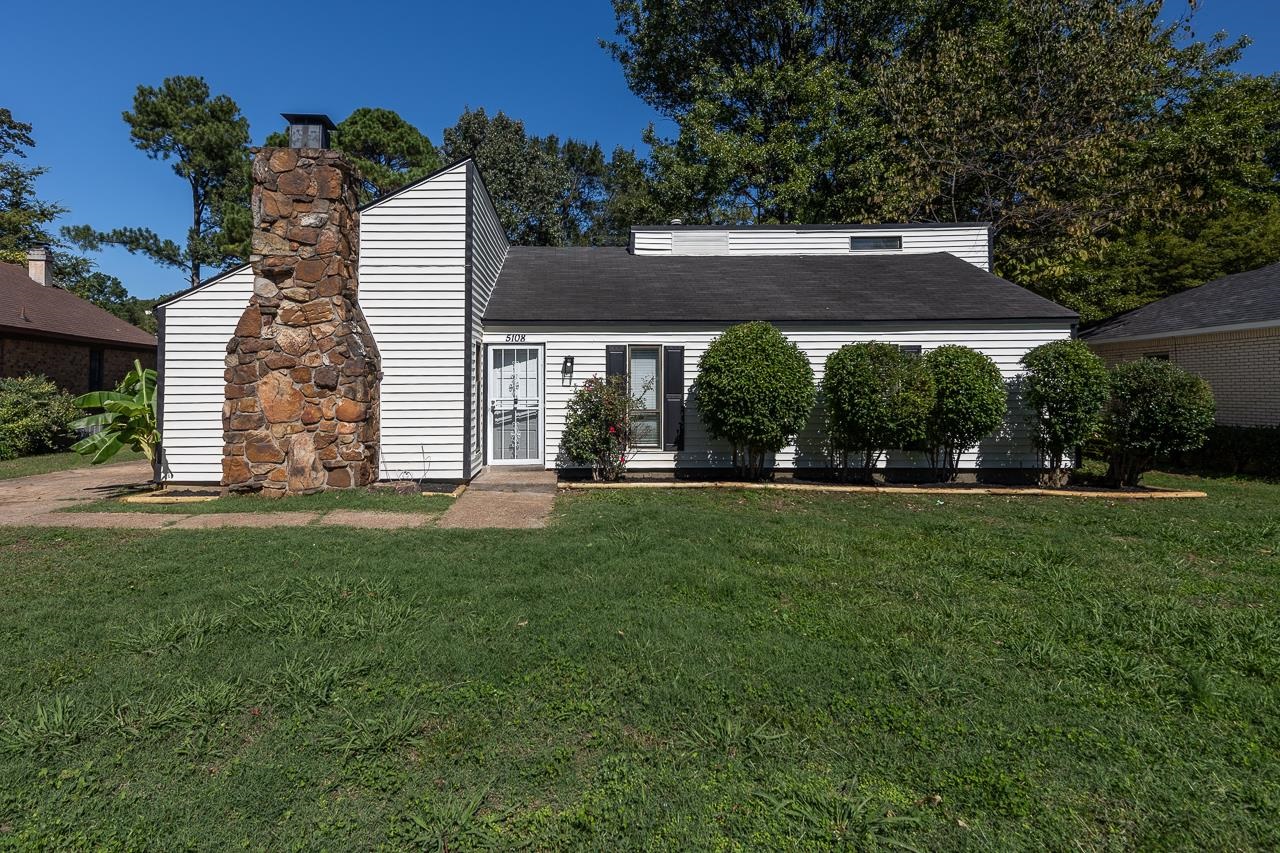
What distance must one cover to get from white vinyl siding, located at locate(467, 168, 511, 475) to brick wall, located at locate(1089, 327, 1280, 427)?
621 inches

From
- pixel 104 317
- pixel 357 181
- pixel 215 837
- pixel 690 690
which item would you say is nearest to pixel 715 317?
pixel 357 181

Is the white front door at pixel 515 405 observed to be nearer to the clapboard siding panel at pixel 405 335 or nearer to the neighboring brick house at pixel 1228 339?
the clapboard siding panel at pixel 405 335

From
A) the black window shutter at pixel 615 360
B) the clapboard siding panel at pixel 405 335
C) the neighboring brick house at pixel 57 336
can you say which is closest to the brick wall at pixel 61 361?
the neighboring brick house at pixel 57 336

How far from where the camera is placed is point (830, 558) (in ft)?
17.7

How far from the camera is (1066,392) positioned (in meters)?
9.11

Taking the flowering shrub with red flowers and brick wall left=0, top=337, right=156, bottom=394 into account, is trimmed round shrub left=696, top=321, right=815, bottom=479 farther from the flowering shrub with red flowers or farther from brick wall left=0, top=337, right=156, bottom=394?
brick wall left=0, top=337, right=156, bottom=394

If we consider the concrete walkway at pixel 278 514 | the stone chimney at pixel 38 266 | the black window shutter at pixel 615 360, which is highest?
the stone chimney at pixel 38 266

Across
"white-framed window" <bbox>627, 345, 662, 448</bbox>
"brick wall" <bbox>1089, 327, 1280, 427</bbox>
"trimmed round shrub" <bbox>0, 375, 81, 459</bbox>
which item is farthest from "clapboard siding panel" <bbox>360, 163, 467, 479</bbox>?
"brick wall" <bbox>1089, 327, 1280, 427</bbox>

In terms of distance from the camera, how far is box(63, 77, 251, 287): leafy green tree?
28547mm

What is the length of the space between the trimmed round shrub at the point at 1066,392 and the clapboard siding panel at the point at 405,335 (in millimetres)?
9561

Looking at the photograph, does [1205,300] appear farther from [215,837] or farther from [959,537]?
[215,837]

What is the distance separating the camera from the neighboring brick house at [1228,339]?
457 inches

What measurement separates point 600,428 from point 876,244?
9.68 meters

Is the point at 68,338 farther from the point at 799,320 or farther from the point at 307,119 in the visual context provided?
the point at 799,320
